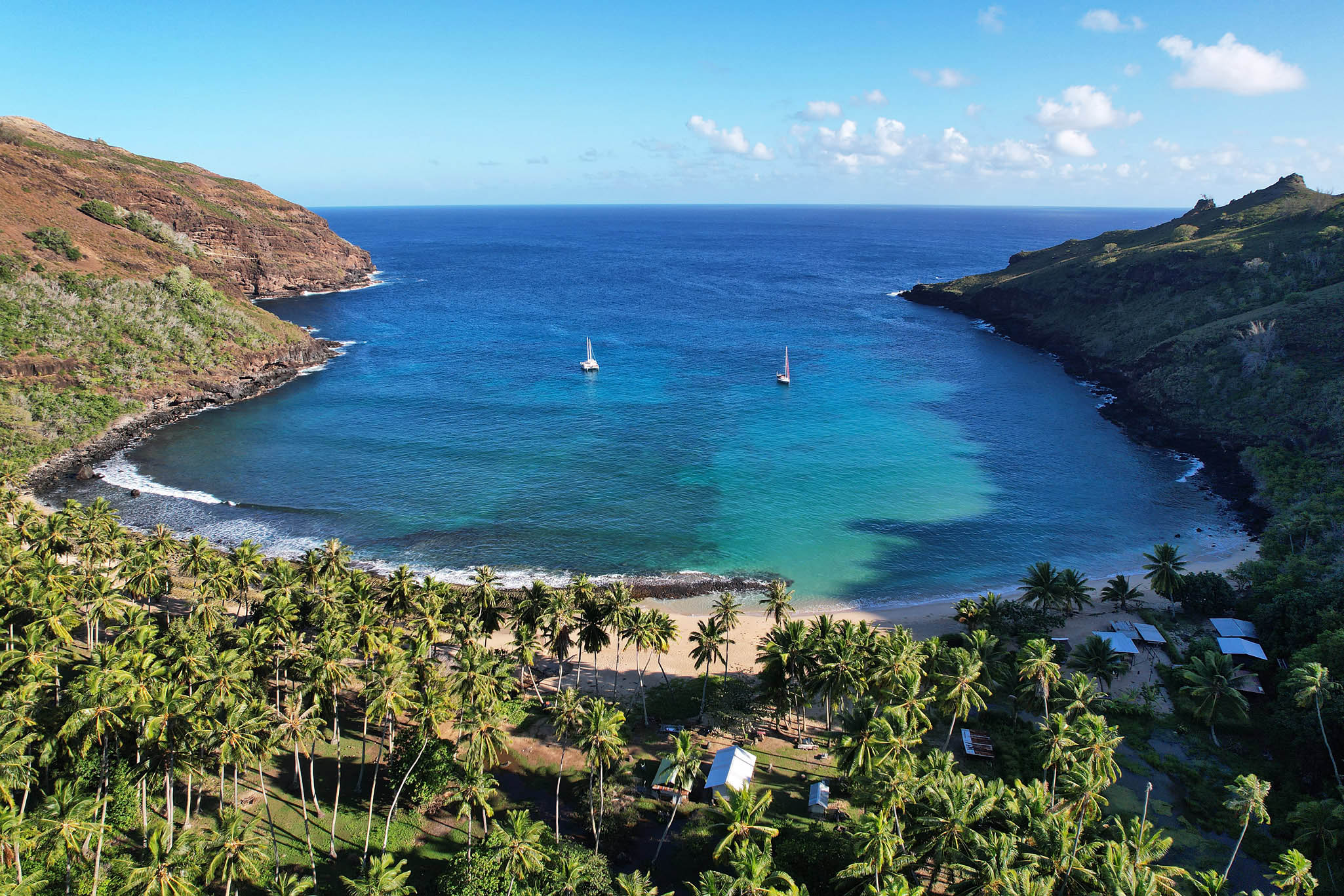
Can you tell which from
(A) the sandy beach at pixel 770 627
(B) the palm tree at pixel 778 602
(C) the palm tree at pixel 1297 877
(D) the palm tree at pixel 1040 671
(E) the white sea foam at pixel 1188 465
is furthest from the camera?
(E) the white sea foam at pixel 1188 465

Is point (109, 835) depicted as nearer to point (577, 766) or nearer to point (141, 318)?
point (577, 766)

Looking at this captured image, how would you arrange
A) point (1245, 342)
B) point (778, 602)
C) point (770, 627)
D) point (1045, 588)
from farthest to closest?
point (1245, 342), point (770, 627), point (1045, 588), point (778, 602)

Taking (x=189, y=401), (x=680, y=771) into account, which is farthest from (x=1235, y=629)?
(x=189, y=401)

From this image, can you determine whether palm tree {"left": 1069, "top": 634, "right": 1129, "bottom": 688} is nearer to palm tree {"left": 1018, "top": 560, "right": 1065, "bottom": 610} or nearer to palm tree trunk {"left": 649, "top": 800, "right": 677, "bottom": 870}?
palm tree {"left": 1018, "top": 560, "right": 1065, "bottom": 610}

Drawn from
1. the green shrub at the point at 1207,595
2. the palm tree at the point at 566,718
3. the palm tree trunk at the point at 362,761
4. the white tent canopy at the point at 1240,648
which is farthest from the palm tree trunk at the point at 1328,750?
the palm tree trunk at the point at 362,761

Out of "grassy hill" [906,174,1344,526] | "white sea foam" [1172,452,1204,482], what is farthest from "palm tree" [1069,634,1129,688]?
"white sea foam" [1172,452,1204,482]

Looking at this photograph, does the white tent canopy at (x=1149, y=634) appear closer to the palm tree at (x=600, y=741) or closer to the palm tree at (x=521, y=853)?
the palm tree at (x=600, y=741)

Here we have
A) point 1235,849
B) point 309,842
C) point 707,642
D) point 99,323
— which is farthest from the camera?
point 99,323

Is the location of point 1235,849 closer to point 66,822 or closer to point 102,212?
point 66,822
